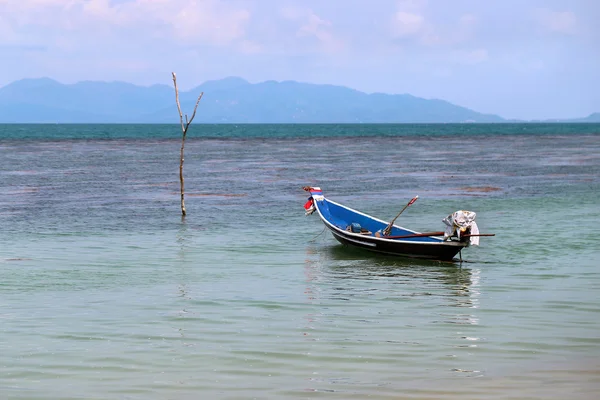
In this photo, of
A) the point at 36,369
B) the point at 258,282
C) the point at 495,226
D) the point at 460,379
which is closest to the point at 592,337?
the point at 460,379

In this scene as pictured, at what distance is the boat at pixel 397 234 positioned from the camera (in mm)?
24031

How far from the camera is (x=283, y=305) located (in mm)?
19453

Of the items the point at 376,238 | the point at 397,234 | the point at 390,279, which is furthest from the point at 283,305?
the point at 397,234

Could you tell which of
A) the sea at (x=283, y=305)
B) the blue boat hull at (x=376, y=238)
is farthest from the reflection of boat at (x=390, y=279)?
the blue boat hull at (x=376, y=238)

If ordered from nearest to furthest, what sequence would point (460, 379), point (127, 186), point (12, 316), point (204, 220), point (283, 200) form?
point (460, 379) → point (12, 316) → point (204, 220) → point (283, 200) → point (127, 186)

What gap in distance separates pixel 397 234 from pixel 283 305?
9445mm

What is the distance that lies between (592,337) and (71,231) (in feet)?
73.8

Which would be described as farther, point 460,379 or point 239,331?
point 239,331

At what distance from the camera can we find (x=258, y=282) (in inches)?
885

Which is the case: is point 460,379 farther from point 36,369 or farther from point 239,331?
point 36,369

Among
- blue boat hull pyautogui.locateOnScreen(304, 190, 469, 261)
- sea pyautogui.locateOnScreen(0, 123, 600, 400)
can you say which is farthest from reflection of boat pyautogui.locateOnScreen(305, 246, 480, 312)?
blue boat hull pyautogui.locateOnScreen(304, 190, 469, 261)

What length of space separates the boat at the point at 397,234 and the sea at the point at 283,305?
0.48m

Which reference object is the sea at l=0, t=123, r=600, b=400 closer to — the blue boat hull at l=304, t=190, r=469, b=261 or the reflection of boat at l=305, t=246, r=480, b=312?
the reflection of boat at l=305, t=246, r=480, b=312

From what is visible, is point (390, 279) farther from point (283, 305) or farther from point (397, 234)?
point (397, 234)
